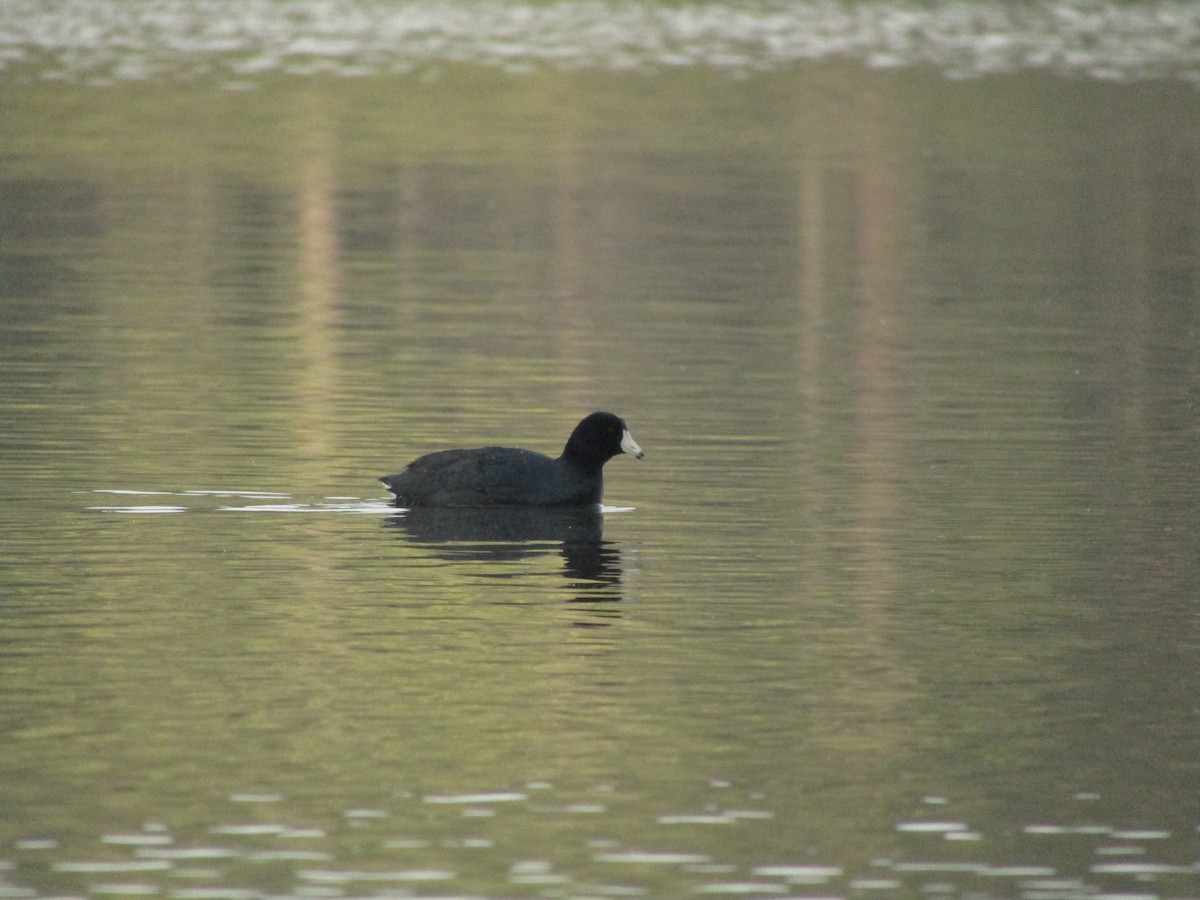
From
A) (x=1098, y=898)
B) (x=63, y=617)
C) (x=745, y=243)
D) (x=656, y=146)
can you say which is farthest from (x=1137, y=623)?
(x=656, y=146)

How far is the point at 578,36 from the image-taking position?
76875 mm

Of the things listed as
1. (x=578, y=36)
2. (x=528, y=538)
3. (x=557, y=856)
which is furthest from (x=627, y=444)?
(x=578, y=36)

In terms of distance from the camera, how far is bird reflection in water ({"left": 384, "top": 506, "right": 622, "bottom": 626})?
15430 mm

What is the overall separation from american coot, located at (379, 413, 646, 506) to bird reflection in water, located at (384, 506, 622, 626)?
0.09 meters

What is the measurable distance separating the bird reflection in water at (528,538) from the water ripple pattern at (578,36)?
46.2m

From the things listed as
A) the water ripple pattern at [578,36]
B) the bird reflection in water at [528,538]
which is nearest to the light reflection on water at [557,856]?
the bird reflection in water at [528,538]

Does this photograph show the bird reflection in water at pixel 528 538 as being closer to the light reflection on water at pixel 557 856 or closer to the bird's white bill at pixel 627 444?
the bird's white bill at pixel 627 444

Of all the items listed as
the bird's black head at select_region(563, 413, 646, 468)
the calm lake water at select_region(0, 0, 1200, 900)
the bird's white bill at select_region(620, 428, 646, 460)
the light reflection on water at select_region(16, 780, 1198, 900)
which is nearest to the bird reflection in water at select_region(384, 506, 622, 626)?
the calm lake water at select_region(0, 0, 1200, 900)

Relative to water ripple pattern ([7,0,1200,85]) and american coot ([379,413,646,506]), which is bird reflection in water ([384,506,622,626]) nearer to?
american coot ([379,413,646,506])

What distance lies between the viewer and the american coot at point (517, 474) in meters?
17.7

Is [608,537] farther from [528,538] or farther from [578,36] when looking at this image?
[578,36]

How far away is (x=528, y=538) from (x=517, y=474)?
966 millimetres

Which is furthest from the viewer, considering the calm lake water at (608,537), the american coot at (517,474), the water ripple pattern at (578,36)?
the water ripple pattern at (578,36)

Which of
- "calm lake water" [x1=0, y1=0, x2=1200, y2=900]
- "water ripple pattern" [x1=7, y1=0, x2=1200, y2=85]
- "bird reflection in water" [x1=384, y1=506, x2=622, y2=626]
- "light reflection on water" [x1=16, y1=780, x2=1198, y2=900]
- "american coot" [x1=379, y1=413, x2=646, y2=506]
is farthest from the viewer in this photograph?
"water ripple pattern" [x1=7, y1=0, x2=1200, y2=85]
